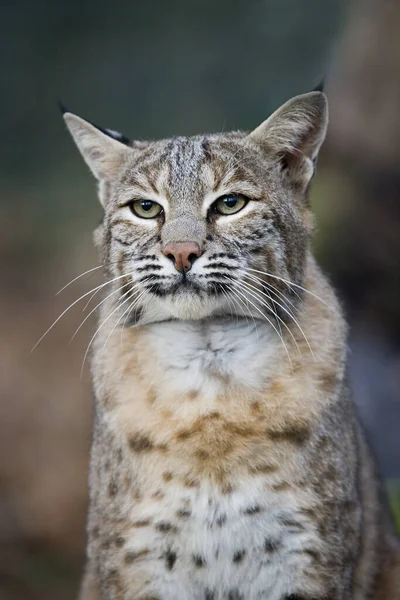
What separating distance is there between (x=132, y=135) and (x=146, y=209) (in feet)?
15.8

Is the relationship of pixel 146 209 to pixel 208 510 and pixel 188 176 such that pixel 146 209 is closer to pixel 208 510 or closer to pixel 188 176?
pixel 188 176

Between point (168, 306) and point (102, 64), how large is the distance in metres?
5.64

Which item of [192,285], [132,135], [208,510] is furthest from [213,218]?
[132,135]

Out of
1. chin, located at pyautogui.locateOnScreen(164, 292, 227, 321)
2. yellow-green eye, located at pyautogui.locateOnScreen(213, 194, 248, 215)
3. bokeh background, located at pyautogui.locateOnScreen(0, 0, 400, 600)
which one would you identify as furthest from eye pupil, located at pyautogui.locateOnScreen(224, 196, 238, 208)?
bokeh background, located at pyautogui.locateOnScreen(0, 0, 400, 600)

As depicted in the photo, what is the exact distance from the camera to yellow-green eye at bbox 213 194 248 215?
3.77m

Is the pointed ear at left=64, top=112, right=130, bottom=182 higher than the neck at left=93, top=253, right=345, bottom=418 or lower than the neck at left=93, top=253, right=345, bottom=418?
higher

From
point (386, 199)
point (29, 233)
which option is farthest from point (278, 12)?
point (29, 233)

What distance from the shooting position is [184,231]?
3.61 meters

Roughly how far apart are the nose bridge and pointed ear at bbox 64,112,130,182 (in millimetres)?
652

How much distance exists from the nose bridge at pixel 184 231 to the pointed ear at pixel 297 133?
60cm

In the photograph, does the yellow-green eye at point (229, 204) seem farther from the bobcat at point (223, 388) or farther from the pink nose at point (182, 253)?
the pink nose at point (182, 253)

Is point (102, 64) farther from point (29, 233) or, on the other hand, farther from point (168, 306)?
point (168, 306)

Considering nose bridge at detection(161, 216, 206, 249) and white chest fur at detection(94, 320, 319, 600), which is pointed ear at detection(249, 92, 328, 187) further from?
white chest fur at detection(94, 320, 319, 600)

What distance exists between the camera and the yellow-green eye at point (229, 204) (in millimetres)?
3768
